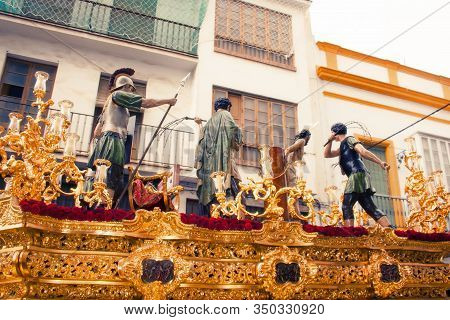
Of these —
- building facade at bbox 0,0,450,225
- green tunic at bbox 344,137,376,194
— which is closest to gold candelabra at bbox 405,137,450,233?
green tunic at bbox 344,137,376,194

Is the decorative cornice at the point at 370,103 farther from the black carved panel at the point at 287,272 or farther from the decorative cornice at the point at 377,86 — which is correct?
the black carved panel at the point at 287,272

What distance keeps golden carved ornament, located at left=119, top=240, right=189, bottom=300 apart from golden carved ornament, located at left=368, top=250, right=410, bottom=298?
2.04 m

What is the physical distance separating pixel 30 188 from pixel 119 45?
5.37 metres

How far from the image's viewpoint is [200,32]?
9422mm

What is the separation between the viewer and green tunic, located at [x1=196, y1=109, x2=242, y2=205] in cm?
487

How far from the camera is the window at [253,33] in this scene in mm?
9734

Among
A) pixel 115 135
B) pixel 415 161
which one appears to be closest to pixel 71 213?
pixel 115 135

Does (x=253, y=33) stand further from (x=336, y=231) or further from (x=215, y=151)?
(x=336, y=231)

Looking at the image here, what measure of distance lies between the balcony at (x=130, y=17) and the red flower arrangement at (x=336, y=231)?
6.10 metres

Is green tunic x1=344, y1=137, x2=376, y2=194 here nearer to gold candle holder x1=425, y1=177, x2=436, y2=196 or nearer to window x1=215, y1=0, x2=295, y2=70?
gold candle holder x1=425, y1=177, x2=436, y2=196

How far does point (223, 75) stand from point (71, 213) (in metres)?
6.52

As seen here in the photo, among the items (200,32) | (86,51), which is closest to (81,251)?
(86,51)

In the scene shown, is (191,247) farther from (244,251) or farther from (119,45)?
(119,45)

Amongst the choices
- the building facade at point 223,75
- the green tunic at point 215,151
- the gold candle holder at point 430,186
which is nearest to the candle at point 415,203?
the gold candle holder at point 430,186
